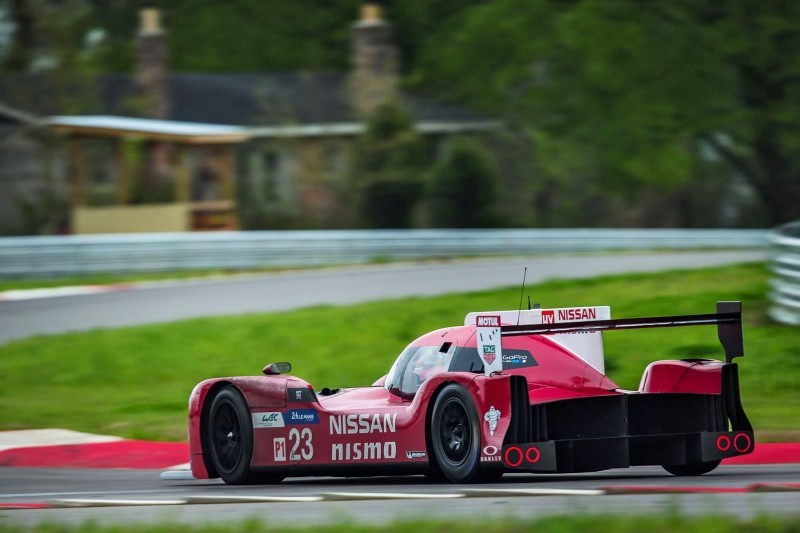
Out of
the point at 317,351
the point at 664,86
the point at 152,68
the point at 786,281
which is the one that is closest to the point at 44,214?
the point at 152,68

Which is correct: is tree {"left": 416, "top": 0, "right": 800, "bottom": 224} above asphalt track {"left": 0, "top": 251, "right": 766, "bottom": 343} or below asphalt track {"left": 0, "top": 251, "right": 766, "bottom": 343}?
above

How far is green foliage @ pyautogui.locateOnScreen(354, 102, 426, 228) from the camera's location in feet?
130

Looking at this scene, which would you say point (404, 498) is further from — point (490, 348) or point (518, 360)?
point (518, 360)

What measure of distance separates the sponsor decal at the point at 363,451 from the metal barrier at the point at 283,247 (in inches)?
831

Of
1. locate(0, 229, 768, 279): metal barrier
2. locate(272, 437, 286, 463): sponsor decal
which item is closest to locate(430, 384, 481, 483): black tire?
locate(272, 437, 286, 463): sponsor decal

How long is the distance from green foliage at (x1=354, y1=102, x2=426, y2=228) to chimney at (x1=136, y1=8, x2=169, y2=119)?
7.88 m

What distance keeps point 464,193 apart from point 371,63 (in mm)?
9711

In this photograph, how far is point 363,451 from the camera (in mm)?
9531

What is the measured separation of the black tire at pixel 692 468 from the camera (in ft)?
30.7

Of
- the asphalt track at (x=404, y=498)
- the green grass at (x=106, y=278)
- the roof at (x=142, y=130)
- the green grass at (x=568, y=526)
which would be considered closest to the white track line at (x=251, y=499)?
the asphalt track at (x=404, y=498)

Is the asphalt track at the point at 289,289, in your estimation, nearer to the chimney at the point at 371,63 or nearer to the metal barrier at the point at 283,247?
the metal barrier at the point at 283,247

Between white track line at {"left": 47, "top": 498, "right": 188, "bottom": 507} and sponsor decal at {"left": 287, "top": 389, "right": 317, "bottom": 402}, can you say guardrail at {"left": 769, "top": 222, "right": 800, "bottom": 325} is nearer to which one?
sponsor decal at {"left": 287, "top": 389, "right": 317, "bottom": 402}

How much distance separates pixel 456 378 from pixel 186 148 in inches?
1066

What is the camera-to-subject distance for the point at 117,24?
199 ft
